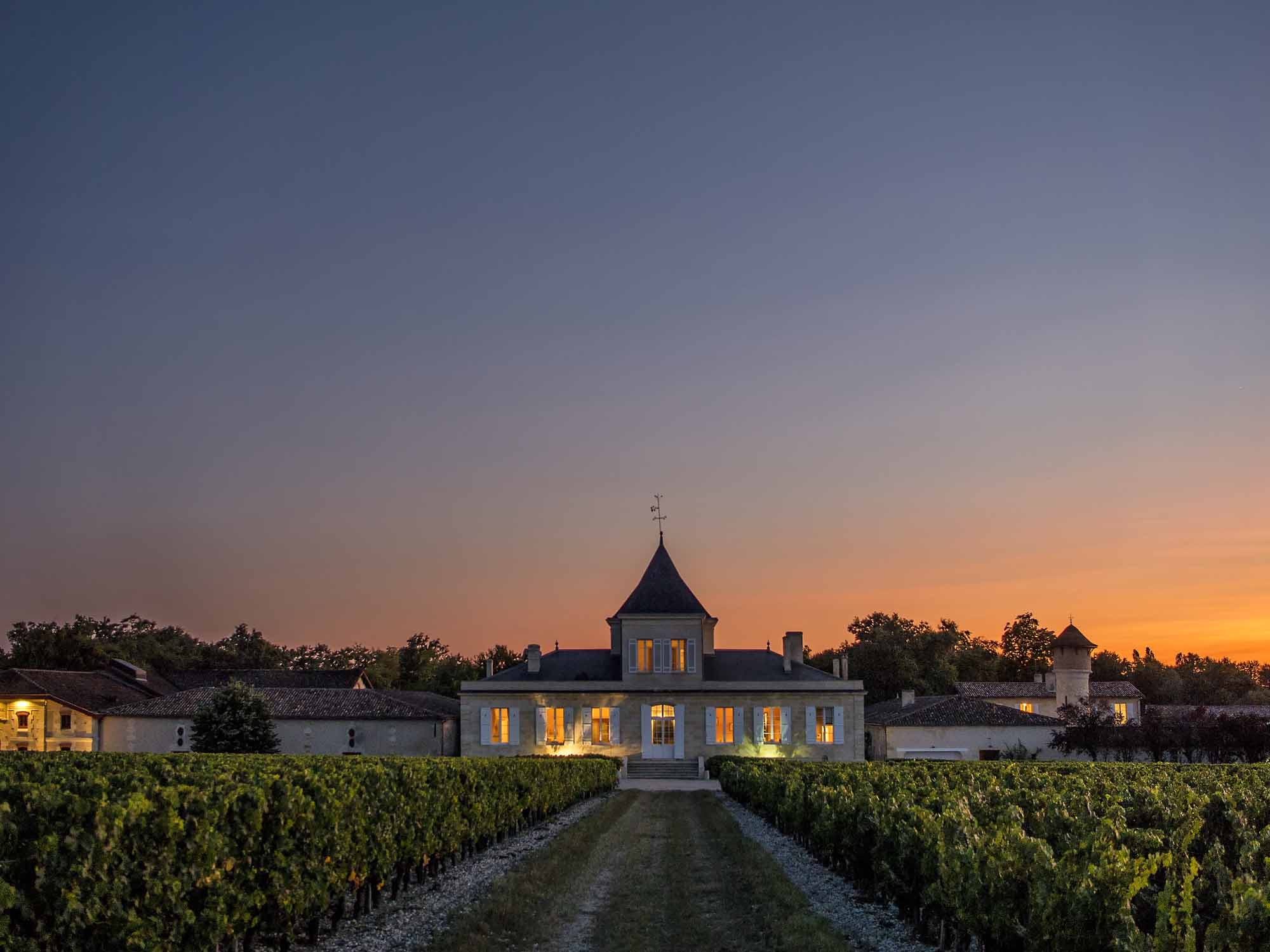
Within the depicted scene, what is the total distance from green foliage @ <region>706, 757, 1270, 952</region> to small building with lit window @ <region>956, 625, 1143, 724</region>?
42250mm

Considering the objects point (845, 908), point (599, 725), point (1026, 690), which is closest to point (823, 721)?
point (599, 725)

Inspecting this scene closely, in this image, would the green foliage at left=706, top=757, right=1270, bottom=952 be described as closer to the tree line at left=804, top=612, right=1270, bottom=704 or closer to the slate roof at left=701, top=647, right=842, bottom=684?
the slate roof at left=701, top=647, right=842, bottom=684

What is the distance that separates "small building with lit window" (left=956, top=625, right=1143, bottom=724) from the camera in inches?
2581

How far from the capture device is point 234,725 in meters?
49.4

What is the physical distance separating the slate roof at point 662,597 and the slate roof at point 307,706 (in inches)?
416

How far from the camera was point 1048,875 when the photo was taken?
845cm

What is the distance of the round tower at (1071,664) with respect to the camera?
65562mm

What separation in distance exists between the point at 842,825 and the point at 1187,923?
392 inches

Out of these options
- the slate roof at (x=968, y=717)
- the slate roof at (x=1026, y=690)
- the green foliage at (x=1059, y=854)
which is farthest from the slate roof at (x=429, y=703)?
the green foliage at (x=1059, y=854)

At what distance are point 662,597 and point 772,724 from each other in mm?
7550

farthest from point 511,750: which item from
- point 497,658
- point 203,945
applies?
point 203,945

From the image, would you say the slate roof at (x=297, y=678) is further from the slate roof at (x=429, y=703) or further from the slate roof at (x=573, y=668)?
the slate roof at (x=573, y=668)

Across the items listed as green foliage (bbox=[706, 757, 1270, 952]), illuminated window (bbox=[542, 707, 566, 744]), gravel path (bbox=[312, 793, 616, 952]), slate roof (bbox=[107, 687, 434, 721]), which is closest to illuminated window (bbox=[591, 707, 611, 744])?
illuminated window (bbox=[542, 707, 566, 744])

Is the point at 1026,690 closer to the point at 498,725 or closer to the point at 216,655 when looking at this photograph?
the point at 498,725
